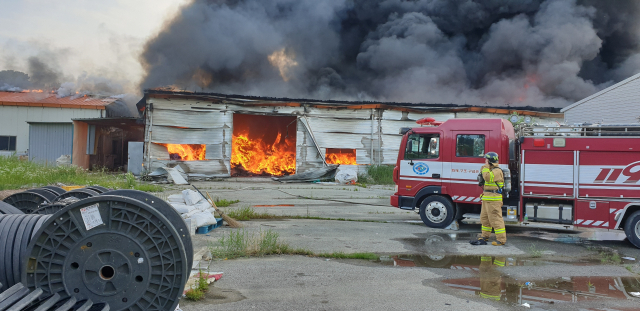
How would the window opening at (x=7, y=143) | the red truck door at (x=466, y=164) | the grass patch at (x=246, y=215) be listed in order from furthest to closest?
1. the window opening at (x=7, y=143)
2. the grass patch at (x=246, y=215)
3. the red truck door at (x=466, y=164)

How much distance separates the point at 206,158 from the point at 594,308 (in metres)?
20.7

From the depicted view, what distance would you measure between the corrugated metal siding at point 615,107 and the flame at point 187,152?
17.5m

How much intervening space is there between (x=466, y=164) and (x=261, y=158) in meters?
17.8

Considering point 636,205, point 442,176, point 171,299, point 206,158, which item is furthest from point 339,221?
point 206,158

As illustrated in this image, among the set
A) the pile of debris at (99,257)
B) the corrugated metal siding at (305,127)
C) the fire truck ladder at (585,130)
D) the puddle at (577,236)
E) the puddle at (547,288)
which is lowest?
the puddle at (547,288)

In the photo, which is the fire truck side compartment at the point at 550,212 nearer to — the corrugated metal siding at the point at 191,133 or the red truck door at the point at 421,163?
the red truck door at the point at 421,163

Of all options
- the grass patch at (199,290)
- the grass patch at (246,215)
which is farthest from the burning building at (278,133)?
the grass patch at (199,290)

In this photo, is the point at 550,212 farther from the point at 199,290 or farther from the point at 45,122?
the point at 45,122

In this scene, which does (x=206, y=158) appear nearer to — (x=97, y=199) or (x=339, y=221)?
(x=339, y=221)

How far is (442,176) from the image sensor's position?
9602 millimetres

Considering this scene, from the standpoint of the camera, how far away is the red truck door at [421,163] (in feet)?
31.8

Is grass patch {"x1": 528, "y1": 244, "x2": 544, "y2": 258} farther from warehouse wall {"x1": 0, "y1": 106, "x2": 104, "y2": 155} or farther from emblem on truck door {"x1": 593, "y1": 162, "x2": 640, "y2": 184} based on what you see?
warehouse wall {"x1": 0, "y1": 106, "x2": 104, "y2": 155}

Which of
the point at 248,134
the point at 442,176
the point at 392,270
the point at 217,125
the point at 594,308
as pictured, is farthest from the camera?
the point at 248,134

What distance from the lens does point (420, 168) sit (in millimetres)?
9875
